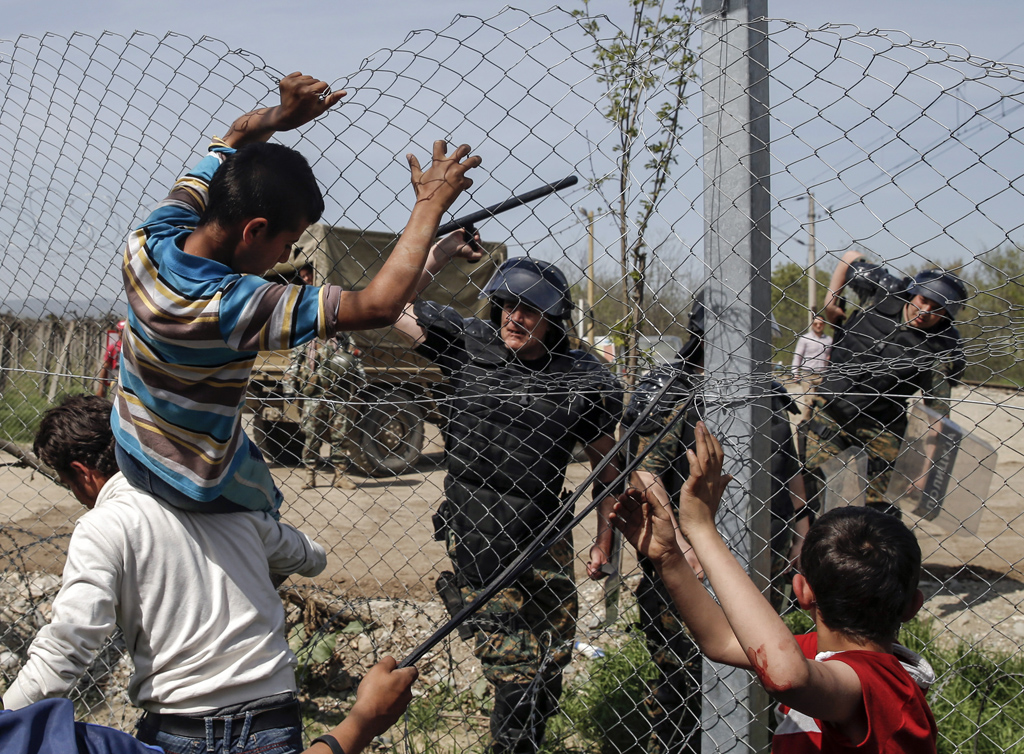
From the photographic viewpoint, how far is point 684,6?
2570mm

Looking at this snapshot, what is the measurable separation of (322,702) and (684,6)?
2987 millimetres

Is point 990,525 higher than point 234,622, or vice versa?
point 234,622

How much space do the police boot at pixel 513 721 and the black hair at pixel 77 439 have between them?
146cm

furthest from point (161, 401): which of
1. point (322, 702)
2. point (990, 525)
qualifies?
point (990, 525)

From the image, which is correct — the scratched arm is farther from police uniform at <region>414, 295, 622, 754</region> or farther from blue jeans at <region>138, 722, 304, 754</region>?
police uniform at <region>414, 295, 622, 754</region>

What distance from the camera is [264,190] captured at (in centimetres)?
155

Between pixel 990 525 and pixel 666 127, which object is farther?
pixel 990 525

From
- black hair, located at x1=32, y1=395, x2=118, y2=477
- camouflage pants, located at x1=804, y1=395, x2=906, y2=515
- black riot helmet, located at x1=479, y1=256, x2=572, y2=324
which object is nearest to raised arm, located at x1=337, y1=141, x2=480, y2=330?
black hair, located at x1=32, y1=395, x2=118, y2=477

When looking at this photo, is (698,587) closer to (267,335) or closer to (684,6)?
(267,335)

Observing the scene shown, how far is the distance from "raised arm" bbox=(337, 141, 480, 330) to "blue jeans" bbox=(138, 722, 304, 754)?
861mm

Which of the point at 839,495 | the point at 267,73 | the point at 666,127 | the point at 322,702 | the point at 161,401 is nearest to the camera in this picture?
the point at 161,401

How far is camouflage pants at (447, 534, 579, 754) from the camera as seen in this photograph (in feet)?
8.75

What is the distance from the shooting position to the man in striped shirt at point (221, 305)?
4.60 ft

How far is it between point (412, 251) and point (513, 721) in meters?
1.88
